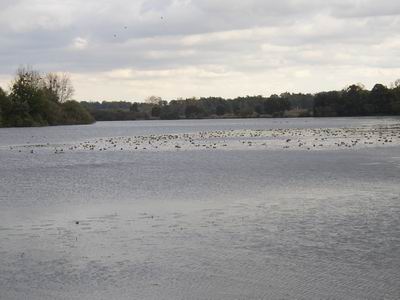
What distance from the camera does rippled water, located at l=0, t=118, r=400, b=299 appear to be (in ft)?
29.6

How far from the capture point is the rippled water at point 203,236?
9.01 meters

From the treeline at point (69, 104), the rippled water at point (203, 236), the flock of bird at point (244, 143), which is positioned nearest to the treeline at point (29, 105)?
the treeline at point (69, 104)

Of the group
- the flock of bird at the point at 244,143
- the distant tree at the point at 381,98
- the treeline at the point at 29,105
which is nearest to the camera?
the flock of bird at the point at 244,143

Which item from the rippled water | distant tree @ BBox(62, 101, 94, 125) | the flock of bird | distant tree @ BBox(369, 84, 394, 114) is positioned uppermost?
distant tree @ BBox(369, 84, 394, 114)

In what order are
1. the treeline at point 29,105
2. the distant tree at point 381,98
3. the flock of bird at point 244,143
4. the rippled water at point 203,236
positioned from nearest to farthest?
1. the rippled water at point 203,236
2. the flock of bird at point 244,143
3. the treeline at point 29,105
4. the distant tree at point 381,98

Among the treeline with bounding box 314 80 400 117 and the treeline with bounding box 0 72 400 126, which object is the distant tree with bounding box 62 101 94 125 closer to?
the treeline with bounding box 0 72 400 126

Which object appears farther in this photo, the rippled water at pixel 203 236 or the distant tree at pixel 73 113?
the distant tree at pixel 73 113

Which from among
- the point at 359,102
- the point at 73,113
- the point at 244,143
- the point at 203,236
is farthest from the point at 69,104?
the point at 203,236

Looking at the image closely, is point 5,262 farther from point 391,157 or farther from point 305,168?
point 391,157

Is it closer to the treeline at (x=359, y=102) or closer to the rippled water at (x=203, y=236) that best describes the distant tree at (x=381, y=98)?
the treeline at (x=359, y=102)

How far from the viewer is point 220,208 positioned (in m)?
15.8

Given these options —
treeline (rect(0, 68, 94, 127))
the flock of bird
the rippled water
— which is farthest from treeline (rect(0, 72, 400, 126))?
the rippled water

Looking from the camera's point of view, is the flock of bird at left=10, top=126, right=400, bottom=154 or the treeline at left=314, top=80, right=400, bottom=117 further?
the treeline at left=314, top=80, right=400, bottom=117

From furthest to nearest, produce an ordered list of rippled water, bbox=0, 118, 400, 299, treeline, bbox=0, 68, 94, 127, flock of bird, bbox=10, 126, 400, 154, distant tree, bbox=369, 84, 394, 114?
distant tree, bbox=369, 84, 394, 114, treeline, bbox=0, 68, 94, 127, flock of bird, bbox=10, 126, 400, 154, rippled water, bbox=0, 118, 400, 299
